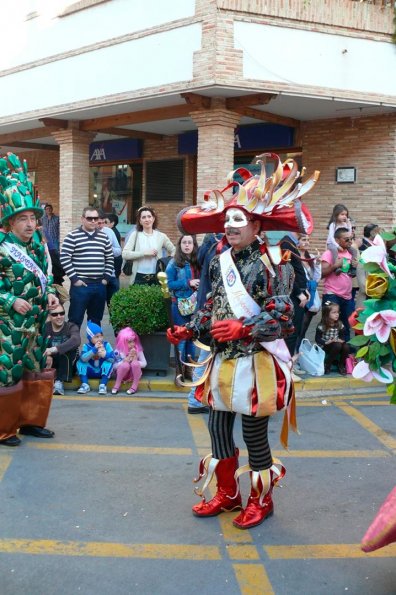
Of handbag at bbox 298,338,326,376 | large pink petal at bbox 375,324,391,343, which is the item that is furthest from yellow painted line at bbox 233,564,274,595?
handbag at bbox 298,338,326,376

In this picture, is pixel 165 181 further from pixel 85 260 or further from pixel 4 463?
pixel 4 463

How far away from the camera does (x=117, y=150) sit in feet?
61.3

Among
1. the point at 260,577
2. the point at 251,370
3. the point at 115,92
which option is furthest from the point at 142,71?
the point at 260,577

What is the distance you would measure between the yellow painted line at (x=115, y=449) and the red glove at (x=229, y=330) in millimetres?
1856

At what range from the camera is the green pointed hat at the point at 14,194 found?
532 cm

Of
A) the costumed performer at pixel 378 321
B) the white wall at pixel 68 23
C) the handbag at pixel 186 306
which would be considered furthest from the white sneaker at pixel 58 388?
the white wall at pixel 68 23

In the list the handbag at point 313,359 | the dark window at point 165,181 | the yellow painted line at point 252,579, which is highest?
the dark window at point 165,181

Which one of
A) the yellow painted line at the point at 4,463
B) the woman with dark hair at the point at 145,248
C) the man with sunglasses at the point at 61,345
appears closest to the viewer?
the yellow painted line at the point at 4,463

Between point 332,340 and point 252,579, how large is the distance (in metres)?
4.94

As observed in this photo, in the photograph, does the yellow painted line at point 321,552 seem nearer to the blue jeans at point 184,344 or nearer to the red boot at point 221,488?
the red boot at point 221,488

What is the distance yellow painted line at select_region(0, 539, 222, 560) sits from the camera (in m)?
3.78

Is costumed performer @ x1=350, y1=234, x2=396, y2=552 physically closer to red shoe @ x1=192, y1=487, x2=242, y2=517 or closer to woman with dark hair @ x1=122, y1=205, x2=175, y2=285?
red shoe @ x1=192, y1=487, x2=242, y2=517

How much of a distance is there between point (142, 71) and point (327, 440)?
28.6ft

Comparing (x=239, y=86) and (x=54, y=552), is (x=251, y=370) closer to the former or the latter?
(x=54, y=552)
